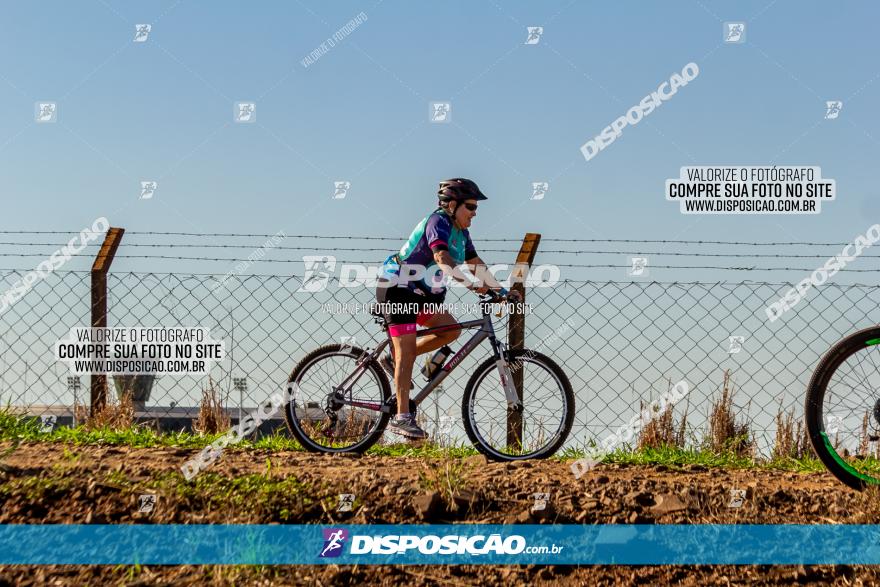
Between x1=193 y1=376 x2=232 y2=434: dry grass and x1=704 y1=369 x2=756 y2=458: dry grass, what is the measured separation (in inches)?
178

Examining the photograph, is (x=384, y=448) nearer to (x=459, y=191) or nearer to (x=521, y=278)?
(x=521, y=278)

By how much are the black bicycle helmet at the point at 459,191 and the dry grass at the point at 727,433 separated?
119 inches

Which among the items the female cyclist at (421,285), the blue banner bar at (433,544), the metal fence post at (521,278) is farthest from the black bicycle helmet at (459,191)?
the blue banner bar at (433,544)

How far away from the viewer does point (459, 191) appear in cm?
652

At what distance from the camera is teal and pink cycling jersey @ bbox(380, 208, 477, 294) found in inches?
254

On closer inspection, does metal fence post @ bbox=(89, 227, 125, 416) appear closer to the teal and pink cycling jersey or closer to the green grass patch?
the green grass patch

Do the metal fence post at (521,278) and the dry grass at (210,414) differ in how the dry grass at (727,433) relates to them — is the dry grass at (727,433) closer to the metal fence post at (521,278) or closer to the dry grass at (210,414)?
the metal fence post at (521,278)

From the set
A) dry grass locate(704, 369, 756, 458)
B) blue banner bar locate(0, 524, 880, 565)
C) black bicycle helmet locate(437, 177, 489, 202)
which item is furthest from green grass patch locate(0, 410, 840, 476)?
black bicycle helmet locate(437, 177, 489, 202)

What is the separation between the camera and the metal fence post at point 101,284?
8969 mm

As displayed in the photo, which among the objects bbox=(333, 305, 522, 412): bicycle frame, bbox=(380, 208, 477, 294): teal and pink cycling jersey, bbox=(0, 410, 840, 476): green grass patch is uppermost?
bbox=(380, 208, 477, 294): teal and pink cycling jersey

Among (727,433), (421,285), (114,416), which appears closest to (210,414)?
(114,416)

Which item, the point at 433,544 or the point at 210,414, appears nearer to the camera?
the point at 433,544

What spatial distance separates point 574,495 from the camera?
5266 mm

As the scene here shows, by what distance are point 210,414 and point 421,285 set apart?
302 centimetres
